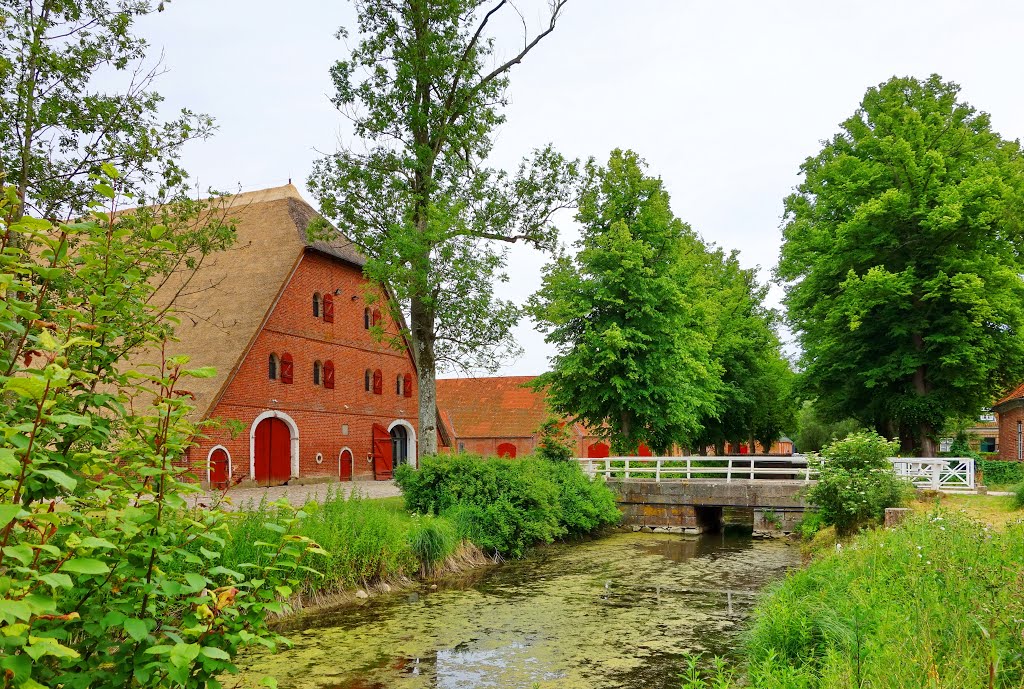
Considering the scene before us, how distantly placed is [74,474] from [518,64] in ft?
70.1

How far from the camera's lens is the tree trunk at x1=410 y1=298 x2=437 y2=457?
2175 centimetres

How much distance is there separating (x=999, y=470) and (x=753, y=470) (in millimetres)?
9208

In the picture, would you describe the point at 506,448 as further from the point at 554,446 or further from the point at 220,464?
the point at 220,464

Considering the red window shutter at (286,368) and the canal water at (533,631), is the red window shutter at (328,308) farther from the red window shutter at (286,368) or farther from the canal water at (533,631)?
the canal water at (533,631)

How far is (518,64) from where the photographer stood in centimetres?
2289

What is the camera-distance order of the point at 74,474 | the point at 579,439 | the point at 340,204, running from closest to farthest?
the point at 74,474, the point at 340,204, the point at 579,439

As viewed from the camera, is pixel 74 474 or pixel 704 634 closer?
pixel 74 474

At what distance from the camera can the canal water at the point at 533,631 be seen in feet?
28.4

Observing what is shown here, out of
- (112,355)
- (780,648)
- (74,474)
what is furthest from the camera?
(780,648)

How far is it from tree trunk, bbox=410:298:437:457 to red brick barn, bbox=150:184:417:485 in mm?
1648

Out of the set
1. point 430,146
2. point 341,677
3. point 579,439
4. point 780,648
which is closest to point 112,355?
point 341,677

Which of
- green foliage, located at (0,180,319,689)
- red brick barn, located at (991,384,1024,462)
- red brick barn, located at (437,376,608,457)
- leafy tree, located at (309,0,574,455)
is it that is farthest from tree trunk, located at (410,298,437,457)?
red brick barn, located at (437,376,608,457)

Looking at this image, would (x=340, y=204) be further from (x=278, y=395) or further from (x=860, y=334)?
(x=860, y=334)

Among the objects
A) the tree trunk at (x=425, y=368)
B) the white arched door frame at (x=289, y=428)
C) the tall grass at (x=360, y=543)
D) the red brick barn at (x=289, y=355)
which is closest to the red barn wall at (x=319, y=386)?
the red brick barn at (x=289, y=355)
